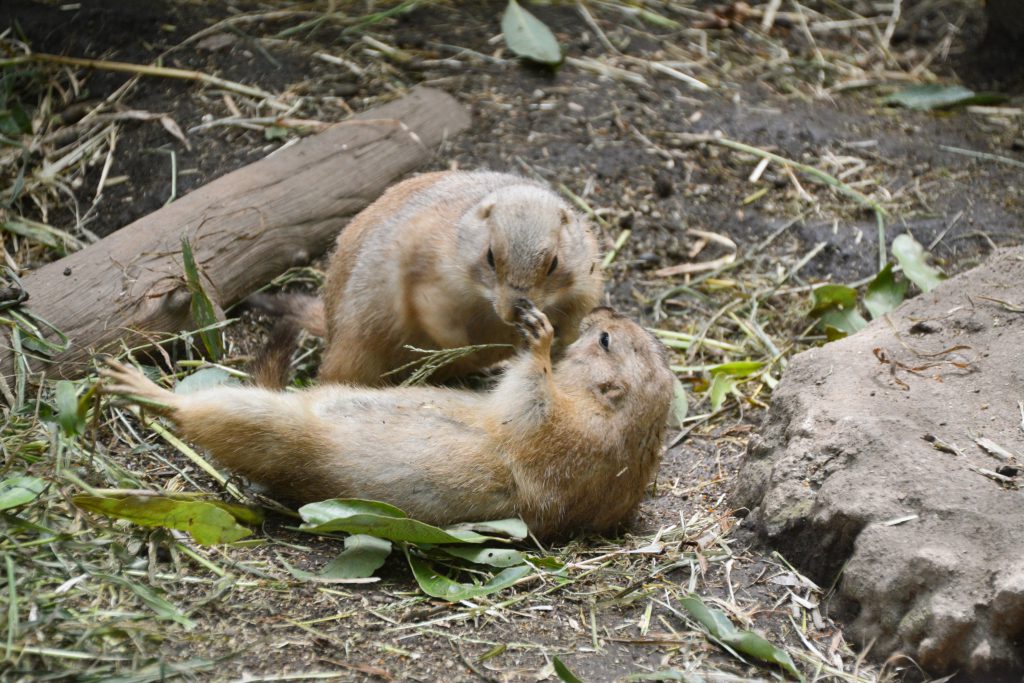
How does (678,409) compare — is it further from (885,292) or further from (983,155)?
(983,155)

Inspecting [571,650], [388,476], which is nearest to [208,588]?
[388,476]

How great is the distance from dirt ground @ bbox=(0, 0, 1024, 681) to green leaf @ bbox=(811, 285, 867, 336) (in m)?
0.15

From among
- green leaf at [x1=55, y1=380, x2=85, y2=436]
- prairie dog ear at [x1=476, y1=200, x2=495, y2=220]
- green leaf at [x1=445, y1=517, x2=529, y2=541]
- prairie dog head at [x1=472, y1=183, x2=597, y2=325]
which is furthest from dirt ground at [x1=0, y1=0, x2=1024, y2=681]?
prairie dog ear at [x1=476, y1=200, x2=495, y2=220]

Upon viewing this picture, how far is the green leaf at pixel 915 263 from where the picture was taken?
713 centimetres

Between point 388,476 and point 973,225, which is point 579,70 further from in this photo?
point 388,476

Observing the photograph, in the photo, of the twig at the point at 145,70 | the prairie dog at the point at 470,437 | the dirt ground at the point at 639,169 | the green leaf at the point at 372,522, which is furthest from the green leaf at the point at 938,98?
the green leaf at the point at 372,522

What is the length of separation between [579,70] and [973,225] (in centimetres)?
351

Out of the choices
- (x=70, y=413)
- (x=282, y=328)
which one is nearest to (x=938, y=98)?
(x=282, y=328)


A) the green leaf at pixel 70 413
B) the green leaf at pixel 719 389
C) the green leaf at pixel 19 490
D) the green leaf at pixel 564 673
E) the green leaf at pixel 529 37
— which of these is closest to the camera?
the green leaf at pixel 564 673

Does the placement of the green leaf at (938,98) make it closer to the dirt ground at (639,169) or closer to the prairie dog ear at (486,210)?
the dirt ground at (639,169)

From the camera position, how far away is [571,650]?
441cm

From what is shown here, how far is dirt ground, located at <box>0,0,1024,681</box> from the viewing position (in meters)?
4.52

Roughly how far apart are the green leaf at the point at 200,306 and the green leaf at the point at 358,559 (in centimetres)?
212

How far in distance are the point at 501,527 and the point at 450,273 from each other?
1.62 m
